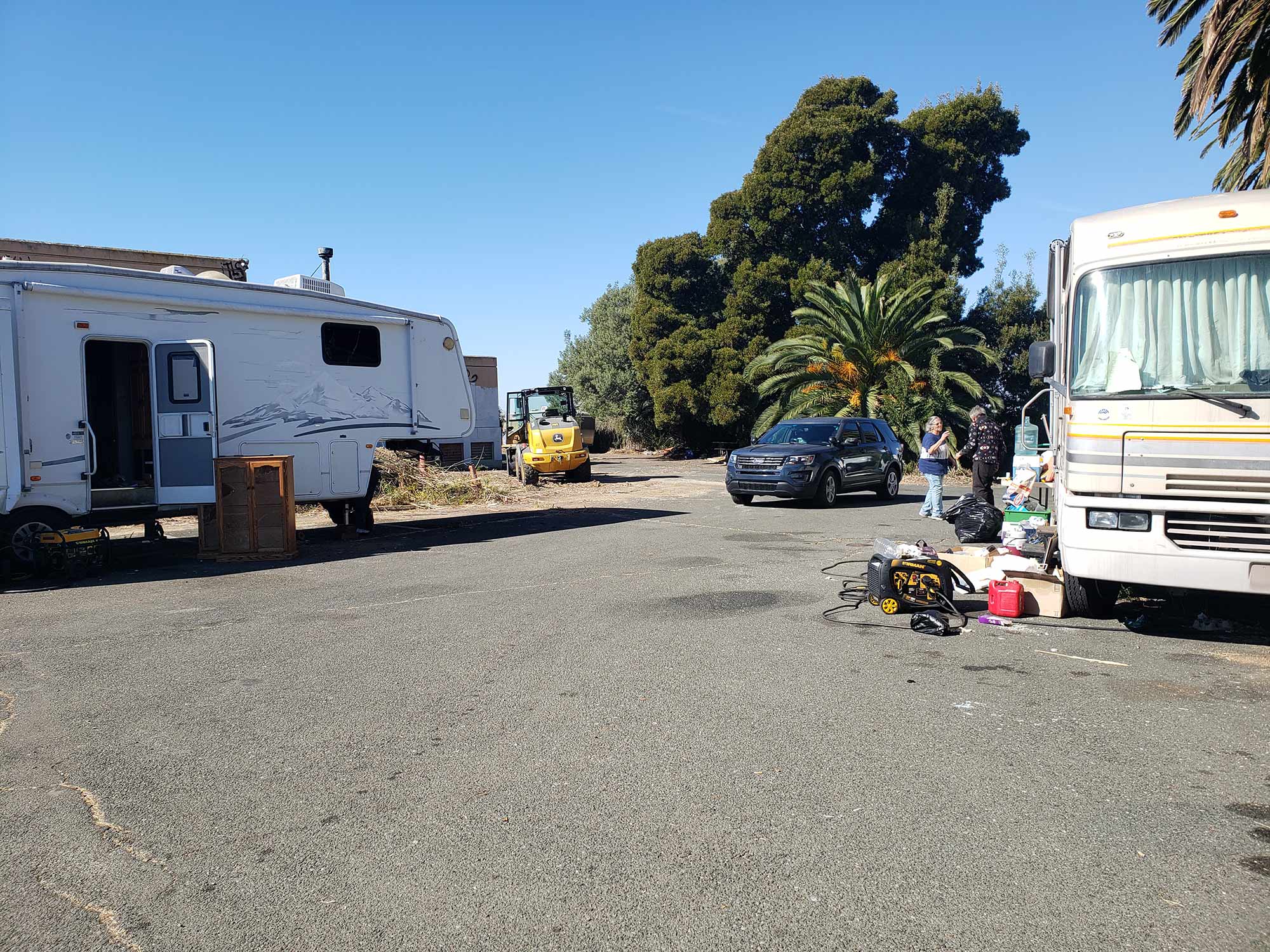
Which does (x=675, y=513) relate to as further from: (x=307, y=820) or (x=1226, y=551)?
(x=307, y=820)

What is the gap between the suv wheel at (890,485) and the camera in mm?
18688

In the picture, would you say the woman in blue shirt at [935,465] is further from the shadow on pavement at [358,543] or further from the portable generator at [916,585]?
the portable generator at [916,585]

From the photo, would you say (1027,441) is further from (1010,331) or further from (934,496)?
(1010,331)

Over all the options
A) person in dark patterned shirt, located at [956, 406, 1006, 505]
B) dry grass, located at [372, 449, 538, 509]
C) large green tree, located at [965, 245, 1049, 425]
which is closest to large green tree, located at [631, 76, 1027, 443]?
large green tree, located at [965, 245, 1049, 425]

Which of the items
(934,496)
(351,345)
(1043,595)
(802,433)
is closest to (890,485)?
(802,433)

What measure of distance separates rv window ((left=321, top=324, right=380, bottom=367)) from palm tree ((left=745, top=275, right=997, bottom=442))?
1554cm

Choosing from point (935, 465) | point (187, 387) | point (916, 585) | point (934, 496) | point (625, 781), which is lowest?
point (625, 781)

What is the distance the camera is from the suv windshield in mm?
17750

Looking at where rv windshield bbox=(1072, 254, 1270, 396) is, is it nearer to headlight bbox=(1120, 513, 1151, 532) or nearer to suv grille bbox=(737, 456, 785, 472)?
headlight bbox=(1120, 513, 1151, 532)

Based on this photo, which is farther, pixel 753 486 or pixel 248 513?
pixel 753 486

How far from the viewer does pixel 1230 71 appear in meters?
14.8

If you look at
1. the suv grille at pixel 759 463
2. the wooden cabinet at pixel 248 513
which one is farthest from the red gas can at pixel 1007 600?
the suv grille at pixel 759 463

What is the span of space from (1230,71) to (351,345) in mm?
14524

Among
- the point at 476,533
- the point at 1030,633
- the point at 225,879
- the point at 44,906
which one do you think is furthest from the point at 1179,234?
the point at 476,533
